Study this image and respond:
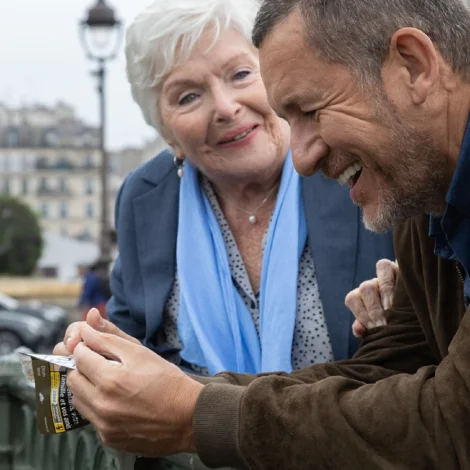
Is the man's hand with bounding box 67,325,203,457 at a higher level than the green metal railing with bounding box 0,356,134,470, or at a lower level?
higher

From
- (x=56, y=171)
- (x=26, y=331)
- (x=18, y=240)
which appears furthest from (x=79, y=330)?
(x=56, y=171)

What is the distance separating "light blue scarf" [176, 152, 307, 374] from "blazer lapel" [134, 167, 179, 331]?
5 centimetres

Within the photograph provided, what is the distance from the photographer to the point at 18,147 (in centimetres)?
12081

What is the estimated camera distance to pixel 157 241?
3.94 metres

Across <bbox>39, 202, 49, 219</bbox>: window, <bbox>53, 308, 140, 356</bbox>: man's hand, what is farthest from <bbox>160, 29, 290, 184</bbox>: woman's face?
<bbox>39, 202, 49, 219</bbox>: window

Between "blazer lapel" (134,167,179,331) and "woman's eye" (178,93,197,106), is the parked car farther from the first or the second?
"woman's eye" (178,93,197,106)

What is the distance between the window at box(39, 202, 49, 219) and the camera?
119 meters

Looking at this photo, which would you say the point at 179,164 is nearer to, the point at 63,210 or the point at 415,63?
the point at 415,63

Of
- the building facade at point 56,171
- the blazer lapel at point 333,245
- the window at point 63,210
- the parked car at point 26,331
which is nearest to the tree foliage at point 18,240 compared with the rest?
the building facade at point 56,171

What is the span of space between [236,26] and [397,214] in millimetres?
1506

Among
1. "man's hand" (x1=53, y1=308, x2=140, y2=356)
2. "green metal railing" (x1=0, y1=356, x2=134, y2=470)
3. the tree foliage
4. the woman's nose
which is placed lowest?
the tree foliage

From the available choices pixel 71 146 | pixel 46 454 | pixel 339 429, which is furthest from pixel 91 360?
pixel 71 146

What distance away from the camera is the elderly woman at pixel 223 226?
3.61m

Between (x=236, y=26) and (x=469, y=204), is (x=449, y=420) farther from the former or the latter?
(x=236, y=26)
